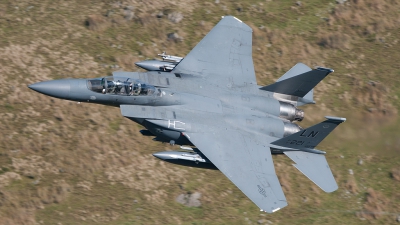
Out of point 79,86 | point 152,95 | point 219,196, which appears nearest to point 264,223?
point 219,196

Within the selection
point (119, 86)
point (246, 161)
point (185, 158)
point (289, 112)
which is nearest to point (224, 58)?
point (289, 112)

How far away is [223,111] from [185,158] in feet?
8.48

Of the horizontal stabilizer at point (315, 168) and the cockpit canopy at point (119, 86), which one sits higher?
the cockpit canopy at point (119, 86)

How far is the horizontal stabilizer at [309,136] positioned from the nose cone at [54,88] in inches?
311

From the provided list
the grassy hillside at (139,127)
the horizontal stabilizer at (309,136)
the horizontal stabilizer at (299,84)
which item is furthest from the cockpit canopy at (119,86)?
the horizontal stabilizer at (309,136)

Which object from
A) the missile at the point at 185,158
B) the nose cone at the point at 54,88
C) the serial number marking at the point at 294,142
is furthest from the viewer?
the serial number marking at the point at 294,142

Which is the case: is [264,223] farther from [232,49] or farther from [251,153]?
[232,49]

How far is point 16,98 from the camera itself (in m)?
26.3

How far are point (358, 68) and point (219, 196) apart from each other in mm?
11494

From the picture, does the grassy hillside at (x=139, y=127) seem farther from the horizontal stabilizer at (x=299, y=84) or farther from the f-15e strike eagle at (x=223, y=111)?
the horizontal stabilizer at (x=299, y=84)

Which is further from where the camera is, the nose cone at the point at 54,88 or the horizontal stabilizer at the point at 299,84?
the horizontal stabilizer at the point at 299,84

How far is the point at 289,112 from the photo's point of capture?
78.5 feet

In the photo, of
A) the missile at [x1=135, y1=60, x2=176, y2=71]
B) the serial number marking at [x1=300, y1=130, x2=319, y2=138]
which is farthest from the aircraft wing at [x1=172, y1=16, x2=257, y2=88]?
the serial number marking at [x1=300, y1=130, x2=319, y2=138]

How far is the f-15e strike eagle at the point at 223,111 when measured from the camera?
21.6m
